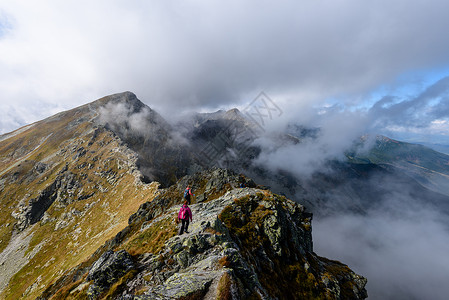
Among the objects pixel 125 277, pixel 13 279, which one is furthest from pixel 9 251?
pixel 125 277

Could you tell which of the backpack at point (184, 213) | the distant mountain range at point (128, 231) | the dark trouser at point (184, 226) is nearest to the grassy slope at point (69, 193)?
the distant mountain range at point (128, 231)

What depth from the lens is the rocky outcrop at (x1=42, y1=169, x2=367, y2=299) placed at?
14.3 metres

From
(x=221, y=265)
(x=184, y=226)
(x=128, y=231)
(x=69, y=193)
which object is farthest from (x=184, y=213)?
(x=69, y=193)

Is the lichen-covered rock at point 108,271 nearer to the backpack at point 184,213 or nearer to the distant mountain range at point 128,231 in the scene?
the distant mountain range at point 128,231

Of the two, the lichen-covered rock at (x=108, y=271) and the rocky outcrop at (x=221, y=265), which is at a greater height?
the rocky outcrop at (x=221, y=265)

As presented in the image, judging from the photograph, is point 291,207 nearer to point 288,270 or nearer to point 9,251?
point 288,270

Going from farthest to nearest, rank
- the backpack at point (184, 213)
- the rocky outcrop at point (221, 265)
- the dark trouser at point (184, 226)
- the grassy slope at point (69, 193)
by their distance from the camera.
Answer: the grassy slope at point (69, 193) → the dark trouser at point (184, 226) → the backpack at point (184, 213) → the rocky outcrop at point (221, 265)

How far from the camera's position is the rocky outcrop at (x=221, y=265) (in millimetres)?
14336

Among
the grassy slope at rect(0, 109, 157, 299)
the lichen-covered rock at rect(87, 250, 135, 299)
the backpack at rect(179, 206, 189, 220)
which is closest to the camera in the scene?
the lichen-covered rock at rect(87, 250, 135, 299)

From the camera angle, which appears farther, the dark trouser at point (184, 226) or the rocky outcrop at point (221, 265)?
the dark trouser at point (184, 226)

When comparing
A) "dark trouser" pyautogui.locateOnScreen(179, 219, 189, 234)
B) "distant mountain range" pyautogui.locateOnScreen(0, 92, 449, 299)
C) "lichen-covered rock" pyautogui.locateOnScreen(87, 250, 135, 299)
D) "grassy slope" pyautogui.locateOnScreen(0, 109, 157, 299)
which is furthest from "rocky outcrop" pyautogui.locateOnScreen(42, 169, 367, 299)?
"grassy slope" pyautogui.locateOnScreen(0, 109, 157, 299)

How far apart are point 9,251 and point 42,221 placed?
18.7m

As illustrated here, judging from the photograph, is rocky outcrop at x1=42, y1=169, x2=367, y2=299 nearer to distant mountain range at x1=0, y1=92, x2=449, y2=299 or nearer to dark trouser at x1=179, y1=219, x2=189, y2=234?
distant mountain range at x1=0, y1=92, x2=449, y2=299

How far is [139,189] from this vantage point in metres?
105
